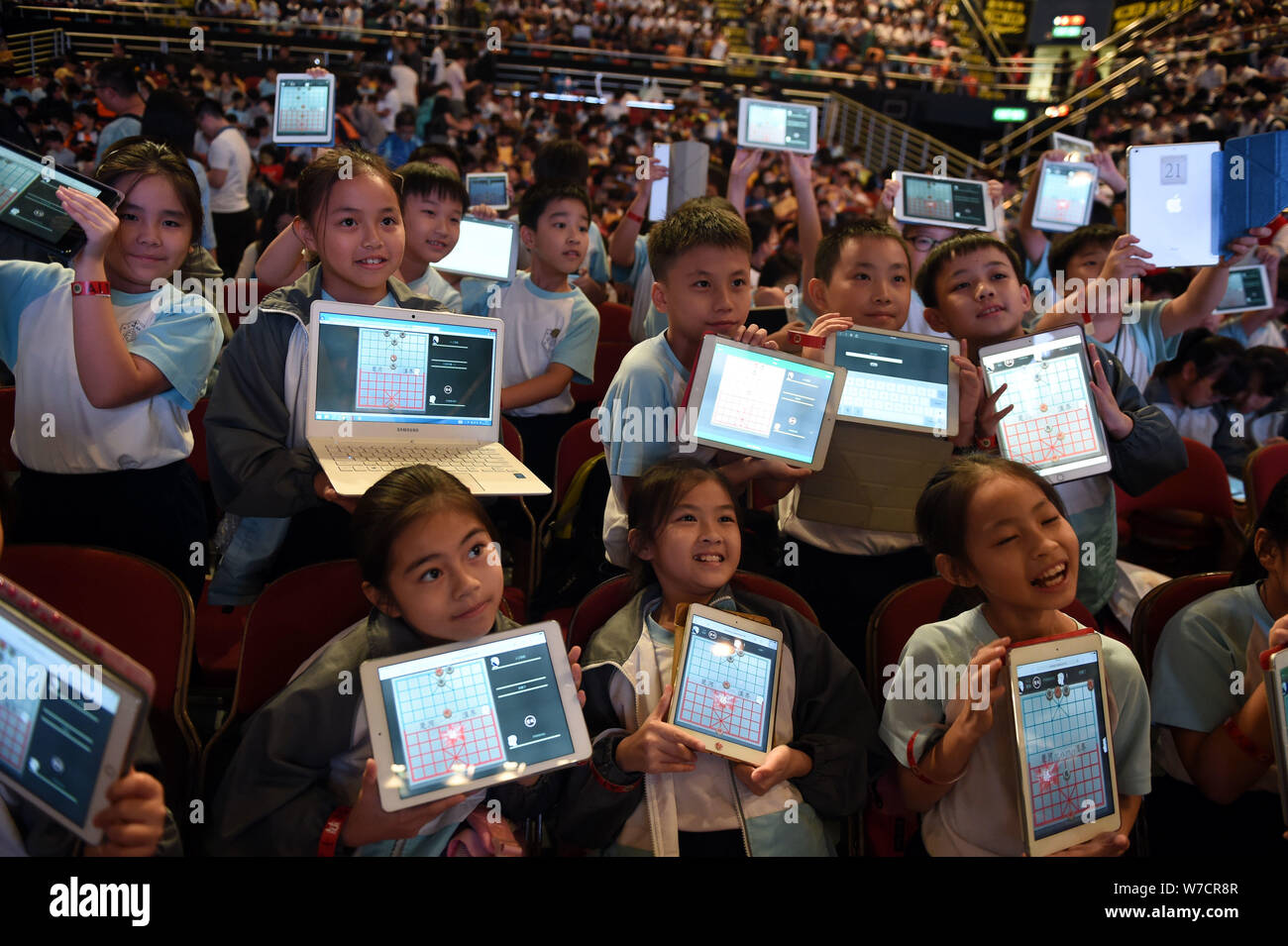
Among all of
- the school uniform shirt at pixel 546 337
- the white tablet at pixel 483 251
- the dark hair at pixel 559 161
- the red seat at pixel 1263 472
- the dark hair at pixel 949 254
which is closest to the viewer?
the dark hair at pixel 949 254

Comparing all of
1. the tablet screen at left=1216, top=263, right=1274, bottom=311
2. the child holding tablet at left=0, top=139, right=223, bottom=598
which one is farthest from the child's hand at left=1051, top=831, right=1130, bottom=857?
the tablet screen at left=1216, top=263, right=1274, bottom=311

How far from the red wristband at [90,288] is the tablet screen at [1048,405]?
199 centimetres

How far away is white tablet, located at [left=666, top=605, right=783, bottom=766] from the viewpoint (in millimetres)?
1651

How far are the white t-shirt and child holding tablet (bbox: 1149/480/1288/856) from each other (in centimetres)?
590

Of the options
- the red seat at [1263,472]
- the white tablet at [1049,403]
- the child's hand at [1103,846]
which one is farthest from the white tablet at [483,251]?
the child's hand at [1103,846]

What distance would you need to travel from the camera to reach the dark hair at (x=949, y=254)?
2.62m

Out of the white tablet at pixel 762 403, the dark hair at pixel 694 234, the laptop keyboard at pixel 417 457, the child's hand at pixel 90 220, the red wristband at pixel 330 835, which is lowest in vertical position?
the red wristband at pixel 330 835

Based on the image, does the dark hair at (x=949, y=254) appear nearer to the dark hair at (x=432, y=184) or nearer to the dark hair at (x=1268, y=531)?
the dark hair at (x=1268, y=531)

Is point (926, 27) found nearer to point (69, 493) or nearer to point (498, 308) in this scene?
point (498, 308)

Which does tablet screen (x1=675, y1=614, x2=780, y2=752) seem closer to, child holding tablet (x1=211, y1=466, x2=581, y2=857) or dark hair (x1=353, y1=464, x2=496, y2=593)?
child holding tablet (x1=211, y1=466, x2=581, y2=857)

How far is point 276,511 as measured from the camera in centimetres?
195

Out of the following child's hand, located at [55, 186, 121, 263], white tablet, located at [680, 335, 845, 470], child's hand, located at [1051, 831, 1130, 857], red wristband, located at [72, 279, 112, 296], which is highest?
child's hand, located at [55, 186, 121, 263]

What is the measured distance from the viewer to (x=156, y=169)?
84.7 inches
